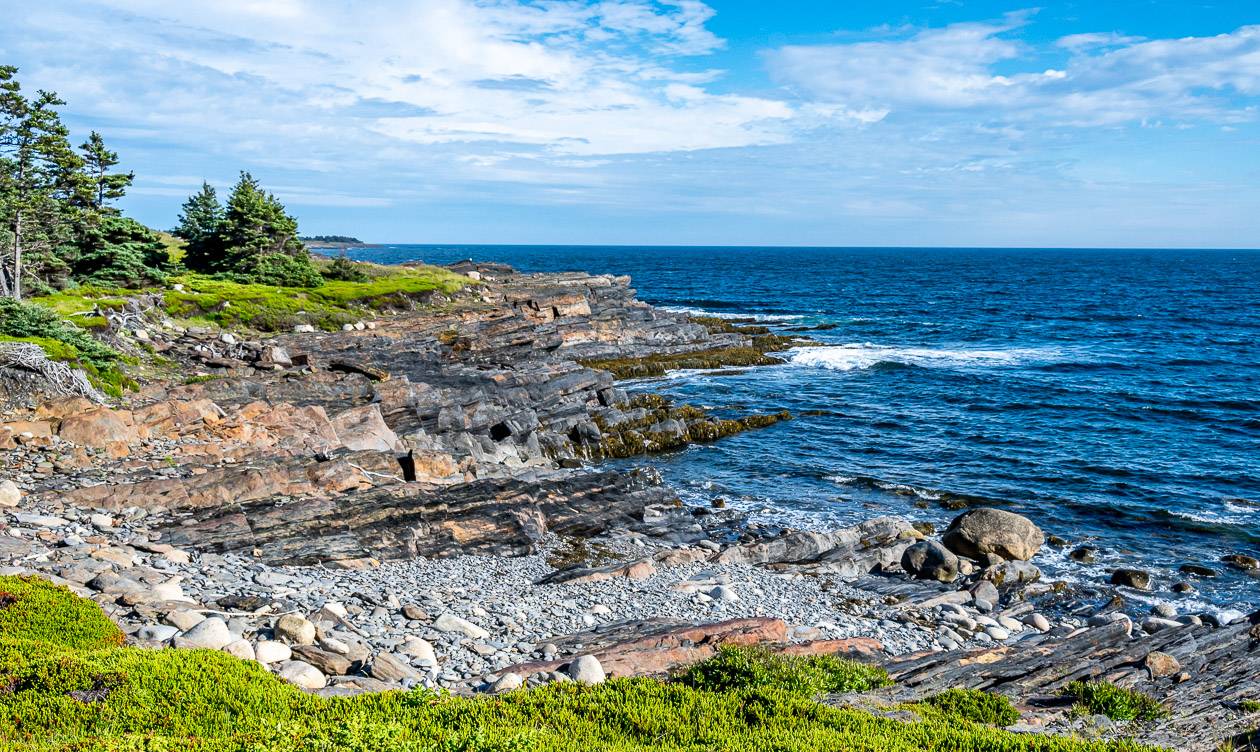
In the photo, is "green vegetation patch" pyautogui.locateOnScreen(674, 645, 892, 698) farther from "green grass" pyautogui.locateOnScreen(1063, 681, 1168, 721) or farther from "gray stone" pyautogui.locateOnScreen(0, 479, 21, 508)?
"gray stone" pyautogui.locateOnScreen(0, 479, 21, 508)

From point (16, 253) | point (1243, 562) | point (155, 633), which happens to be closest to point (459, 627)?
point (155, 633)

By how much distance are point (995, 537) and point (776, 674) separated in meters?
16.1

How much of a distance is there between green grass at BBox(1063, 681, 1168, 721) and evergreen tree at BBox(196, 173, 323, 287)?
65.2m

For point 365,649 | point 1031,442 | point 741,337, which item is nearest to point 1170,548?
point 1031,442

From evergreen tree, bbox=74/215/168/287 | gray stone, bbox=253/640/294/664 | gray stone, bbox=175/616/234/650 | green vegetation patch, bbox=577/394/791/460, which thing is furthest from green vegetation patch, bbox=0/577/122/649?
evergreen tree, bbox=74/215/168/287

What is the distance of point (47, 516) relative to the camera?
20.0m

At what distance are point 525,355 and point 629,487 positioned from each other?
27.8 m

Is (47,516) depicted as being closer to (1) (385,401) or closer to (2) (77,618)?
(2) (77,618)

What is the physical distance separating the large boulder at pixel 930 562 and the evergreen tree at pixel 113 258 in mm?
56765

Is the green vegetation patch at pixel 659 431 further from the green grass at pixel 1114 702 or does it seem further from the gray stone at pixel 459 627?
the green grass at pixel 1114 702

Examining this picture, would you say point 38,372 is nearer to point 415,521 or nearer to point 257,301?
point 415,521

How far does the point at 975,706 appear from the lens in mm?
13023

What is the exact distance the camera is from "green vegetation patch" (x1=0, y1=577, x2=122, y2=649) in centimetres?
1247

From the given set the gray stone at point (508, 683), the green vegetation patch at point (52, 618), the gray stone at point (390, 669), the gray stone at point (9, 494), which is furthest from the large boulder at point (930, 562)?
the gray stone at point (9, 494)
